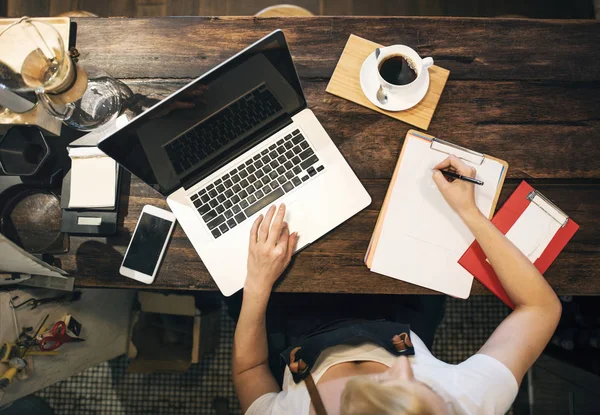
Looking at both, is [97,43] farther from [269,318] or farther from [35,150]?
[269,318]

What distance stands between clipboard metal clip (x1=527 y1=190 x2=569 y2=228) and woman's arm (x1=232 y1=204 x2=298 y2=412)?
67 cm

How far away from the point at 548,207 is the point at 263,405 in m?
0.95

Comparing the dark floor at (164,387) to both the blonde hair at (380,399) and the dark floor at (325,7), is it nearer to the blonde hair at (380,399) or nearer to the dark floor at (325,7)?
the blonde hair at (380,399)

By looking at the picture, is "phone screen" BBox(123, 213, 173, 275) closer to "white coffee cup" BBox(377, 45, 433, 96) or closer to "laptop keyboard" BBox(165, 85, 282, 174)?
"laptop keyboard" BBox(165, 85, 282, 174)

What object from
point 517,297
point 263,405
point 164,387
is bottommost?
point 164,387

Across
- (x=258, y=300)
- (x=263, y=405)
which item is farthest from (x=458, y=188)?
(x=263, y=405)

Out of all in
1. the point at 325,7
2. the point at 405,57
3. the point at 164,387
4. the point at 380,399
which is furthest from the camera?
the point at 325,7

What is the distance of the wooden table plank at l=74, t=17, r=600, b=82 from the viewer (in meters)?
1.18

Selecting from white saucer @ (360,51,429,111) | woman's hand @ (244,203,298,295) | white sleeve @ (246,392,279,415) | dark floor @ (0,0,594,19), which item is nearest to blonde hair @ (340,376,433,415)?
white sleeve @ (246,392,279,415)

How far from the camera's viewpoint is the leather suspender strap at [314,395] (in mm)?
992

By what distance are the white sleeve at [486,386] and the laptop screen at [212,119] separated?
0.83 meters

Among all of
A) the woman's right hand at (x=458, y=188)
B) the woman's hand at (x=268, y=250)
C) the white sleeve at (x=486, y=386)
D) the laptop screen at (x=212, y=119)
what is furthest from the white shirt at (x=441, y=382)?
the laptop screen at (x=212, y=119)

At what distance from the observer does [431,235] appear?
1.13 metres

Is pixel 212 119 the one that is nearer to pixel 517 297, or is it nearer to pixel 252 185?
pixel 252 185
